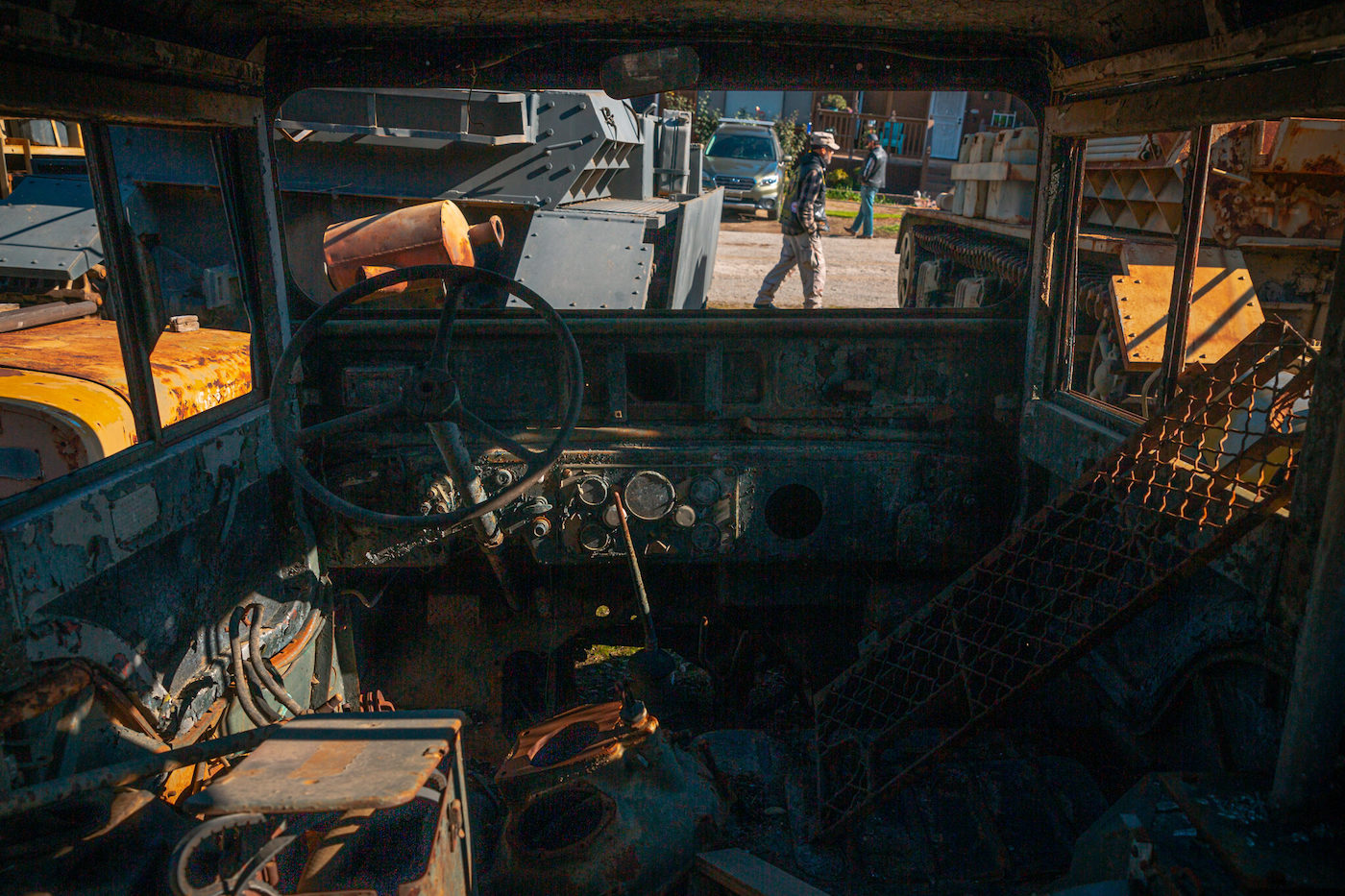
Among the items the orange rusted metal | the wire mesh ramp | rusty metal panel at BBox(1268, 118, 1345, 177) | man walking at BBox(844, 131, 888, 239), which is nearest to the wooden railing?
man walking at BBox(844, 131, 888, 239)

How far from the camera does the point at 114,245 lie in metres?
2.27

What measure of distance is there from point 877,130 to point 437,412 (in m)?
21.1

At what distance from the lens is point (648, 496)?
10.4 feet

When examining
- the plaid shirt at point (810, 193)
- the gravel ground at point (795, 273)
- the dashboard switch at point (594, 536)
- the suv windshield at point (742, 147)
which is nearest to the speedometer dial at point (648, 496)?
the dashboard switch at point (594, 536)

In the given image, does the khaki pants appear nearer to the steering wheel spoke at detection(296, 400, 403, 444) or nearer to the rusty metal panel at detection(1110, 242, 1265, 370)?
the rusty metal panel at detection(1110, 242, 1265, 370)

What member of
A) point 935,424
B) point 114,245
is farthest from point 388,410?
point 935,424

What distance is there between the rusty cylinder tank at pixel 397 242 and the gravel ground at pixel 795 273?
16.8 ft

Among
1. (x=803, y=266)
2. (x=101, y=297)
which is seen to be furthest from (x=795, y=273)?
(x=101, y=297)

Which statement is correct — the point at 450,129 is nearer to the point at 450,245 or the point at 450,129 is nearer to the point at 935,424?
the point at 450,245

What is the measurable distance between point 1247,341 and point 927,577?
4.34 ft

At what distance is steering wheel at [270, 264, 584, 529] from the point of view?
93.9 inches

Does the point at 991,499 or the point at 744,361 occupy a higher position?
the point at 744,361

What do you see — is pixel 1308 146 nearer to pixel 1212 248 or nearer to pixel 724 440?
pixel 1212 248

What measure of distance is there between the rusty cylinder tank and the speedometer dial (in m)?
1.06
